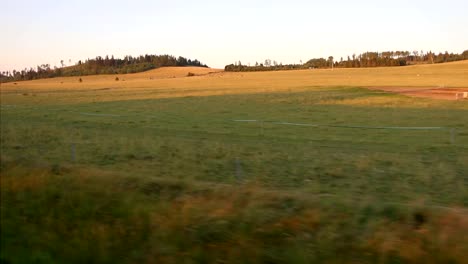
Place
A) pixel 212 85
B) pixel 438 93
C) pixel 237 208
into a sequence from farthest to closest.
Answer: pixel 212 85, pixel 438 93, pixel 237 208

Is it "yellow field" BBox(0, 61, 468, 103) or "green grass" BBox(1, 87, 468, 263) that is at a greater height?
"green grass" BBox(1, 87, 468, 263)

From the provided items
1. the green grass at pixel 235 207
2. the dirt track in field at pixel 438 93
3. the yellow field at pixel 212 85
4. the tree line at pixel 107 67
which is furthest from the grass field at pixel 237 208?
the tree line at pixel 107 67

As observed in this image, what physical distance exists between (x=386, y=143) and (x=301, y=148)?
3.78 meters

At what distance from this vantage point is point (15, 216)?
6777mm

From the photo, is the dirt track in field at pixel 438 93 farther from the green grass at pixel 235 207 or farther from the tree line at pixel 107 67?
the tree line at pixel 107 67

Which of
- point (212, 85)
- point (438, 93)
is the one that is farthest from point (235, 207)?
point (212, 85)

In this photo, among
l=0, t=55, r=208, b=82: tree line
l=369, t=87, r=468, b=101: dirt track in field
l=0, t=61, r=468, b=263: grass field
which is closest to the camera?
l=0, t=61, r=468, b=263: grass field

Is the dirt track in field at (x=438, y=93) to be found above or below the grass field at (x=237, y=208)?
below

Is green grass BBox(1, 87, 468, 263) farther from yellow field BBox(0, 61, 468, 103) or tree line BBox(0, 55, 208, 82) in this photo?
tree line BBox(0, 55, 208, 82)

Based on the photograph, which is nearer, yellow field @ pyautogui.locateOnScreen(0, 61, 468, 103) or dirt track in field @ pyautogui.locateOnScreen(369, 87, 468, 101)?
dirt track in field @ pyautogui.locateOnScreen(369, 87, 468, 101)

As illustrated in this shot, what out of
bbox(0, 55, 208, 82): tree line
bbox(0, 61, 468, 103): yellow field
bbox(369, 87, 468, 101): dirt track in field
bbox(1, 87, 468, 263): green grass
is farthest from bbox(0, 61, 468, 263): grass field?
bbox(0, 55, 208, 82): tree line

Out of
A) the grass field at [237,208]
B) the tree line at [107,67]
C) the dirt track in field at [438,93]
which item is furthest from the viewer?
the tree line at [107,67]

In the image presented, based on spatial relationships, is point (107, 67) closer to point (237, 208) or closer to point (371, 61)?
point (371, 61)

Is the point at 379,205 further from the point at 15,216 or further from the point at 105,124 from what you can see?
the point at 105,124
